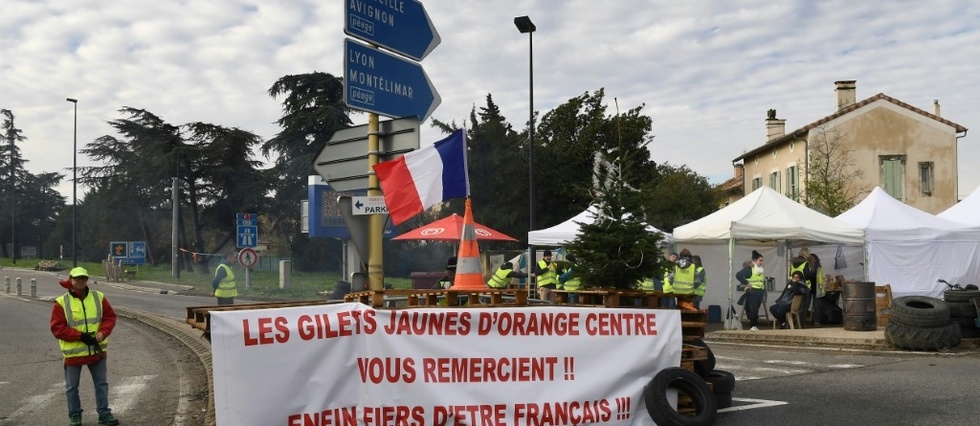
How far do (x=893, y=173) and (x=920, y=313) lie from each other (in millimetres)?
27537

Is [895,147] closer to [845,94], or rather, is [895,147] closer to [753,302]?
[845,94]

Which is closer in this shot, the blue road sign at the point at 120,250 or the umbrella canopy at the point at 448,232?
the umbrella canopy at the point at 448,232

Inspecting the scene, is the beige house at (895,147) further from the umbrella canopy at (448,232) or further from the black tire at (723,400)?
the black tire at (723,400)

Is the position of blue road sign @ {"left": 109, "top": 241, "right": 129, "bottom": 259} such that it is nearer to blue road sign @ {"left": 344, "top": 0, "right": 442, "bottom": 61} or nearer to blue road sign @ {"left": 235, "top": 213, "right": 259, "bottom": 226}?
blue road sign @ {"left": 235, "top": 213, "right": 259, "bottom": 226}

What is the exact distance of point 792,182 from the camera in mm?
41000

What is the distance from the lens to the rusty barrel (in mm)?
16641

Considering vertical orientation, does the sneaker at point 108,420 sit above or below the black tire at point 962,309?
below

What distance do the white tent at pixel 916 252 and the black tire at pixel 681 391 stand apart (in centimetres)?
1260

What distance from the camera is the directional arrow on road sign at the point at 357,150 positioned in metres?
7.22

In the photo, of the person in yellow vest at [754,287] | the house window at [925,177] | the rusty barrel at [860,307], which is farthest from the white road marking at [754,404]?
the house window at [925,177]

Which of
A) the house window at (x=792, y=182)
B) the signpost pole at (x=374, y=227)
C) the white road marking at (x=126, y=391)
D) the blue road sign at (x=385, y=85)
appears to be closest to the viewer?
the blue road sign at (x=385, y=85)

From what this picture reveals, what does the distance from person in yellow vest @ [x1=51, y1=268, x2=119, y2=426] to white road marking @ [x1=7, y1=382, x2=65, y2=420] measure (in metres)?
1.05

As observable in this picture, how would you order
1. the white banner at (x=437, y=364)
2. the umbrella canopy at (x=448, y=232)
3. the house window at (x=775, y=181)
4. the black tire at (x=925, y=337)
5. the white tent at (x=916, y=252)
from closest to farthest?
1. the white banner at (x=437, y=364)
2. the black tire at (x=925, y=337)
3. the white tent at (x=916, y=252)
4. the umbrella canopy at (x=448, y=232)
5. the house window at (x=775, y=181)

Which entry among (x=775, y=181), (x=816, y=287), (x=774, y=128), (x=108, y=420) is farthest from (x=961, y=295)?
(x=774, y=128)
